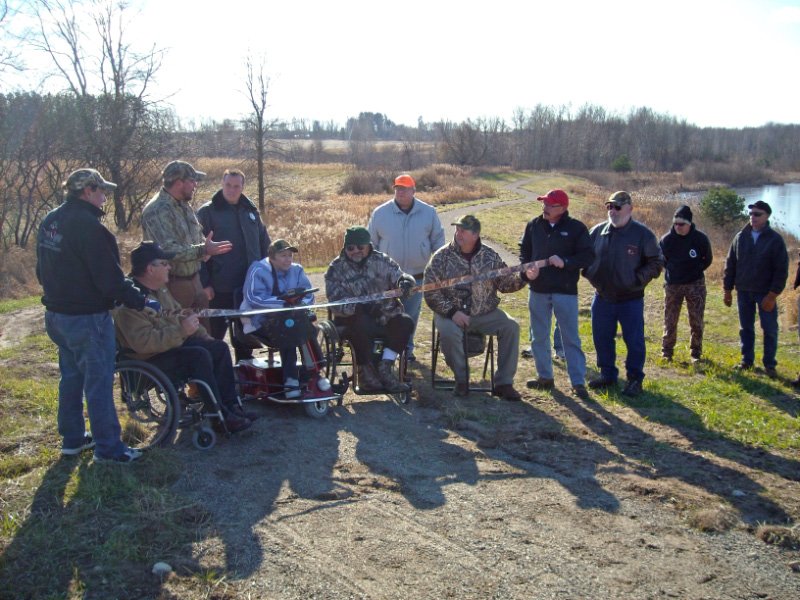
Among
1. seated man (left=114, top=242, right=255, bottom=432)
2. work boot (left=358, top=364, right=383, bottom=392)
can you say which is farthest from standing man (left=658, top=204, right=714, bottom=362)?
seated man (left=114, top=242, right=255, bottom=432)

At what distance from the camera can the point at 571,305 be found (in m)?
6.68

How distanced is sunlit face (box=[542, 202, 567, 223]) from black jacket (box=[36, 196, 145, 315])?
12.6 feet

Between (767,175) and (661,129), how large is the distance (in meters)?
22.8

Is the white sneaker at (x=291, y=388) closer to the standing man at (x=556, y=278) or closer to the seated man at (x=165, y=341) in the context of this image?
the seated man at (x=165, y=341)

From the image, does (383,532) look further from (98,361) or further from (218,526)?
(98,361)

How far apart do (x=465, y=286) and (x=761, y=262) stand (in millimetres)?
3614

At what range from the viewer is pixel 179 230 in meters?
5.77

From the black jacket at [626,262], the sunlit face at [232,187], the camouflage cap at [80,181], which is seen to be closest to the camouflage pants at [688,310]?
the black jacket at [626,262]

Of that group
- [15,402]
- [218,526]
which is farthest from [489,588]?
[15,402]

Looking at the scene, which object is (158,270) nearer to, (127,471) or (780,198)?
(127,471)

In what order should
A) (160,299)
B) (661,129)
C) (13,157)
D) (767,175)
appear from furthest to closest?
(661,129) → (767,175) → (13,157) → (160,299)

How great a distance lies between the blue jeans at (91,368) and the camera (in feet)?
14.5

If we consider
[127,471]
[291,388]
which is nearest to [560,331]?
[291,388]

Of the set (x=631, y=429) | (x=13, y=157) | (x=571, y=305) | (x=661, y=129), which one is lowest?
(x=631, y=429)
